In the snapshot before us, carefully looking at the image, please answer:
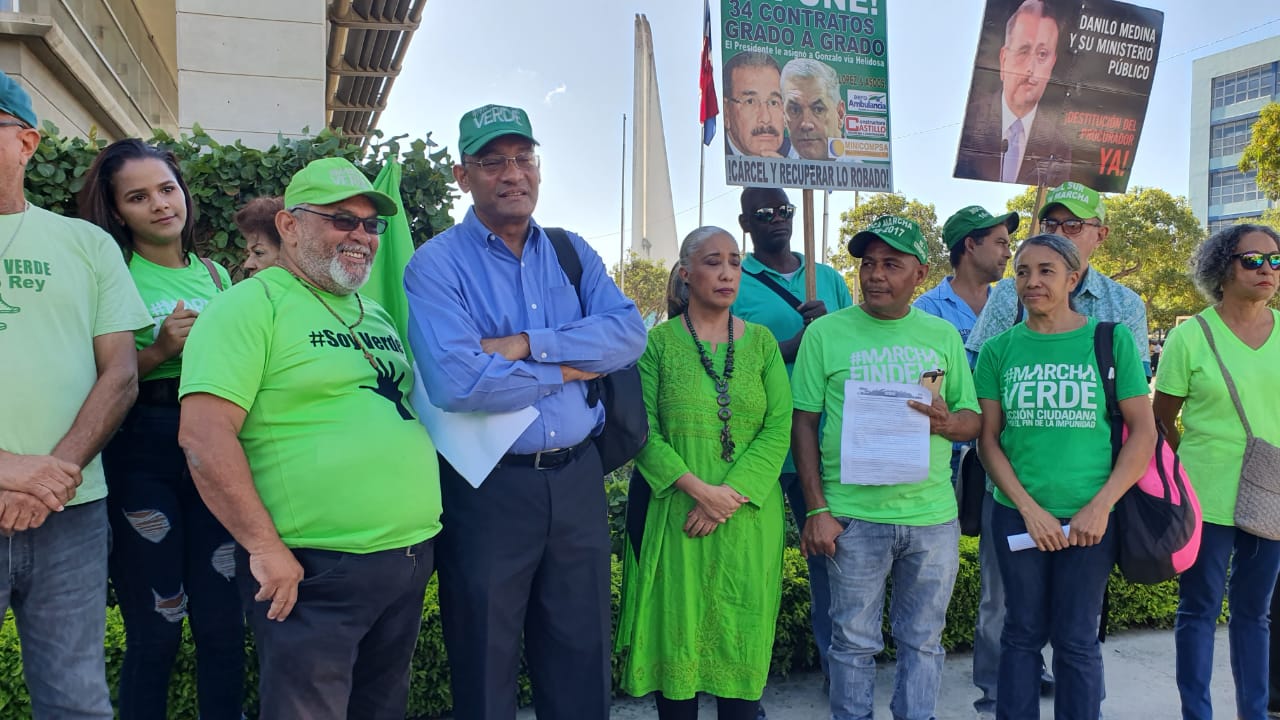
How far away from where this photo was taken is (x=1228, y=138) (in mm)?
57781

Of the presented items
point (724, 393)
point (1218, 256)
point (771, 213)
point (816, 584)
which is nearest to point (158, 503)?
point (724, 393)

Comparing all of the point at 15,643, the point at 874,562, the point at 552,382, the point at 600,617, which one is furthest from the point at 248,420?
the point at 874,562

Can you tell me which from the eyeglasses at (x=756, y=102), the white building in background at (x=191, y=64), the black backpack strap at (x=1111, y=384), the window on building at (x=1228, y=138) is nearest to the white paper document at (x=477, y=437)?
the black backpack strap at (x=1111, y=384)

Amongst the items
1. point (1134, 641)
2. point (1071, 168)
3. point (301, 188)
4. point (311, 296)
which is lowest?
point (1134, 641)

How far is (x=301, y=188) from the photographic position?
249cm

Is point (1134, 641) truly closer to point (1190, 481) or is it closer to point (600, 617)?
point (1190, 481)

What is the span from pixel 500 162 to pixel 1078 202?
270cm

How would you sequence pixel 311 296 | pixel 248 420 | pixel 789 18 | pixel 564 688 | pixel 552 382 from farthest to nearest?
pixel 789 18 → pixel 564 688 → pixel 552 382 → pixel 311 296 → pixel 248 420

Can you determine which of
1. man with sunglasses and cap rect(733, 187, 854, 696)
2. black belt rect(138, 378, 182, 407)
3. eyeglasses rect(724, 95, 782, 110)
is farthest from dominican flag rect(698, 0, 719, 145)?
black belt rect(138, 378, 182, 407)

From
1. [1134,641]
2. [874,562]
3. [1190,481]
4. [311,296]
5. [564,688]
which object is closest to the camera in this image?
Result: [311,296]

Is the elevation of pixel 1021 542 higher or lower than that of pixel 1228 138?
lower

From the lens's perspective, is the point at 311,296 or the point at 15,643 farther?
the point at 15,643

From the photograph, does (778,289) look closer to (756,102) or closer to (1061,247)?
(756,102)

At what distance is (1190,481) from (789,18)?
9.80 feet
